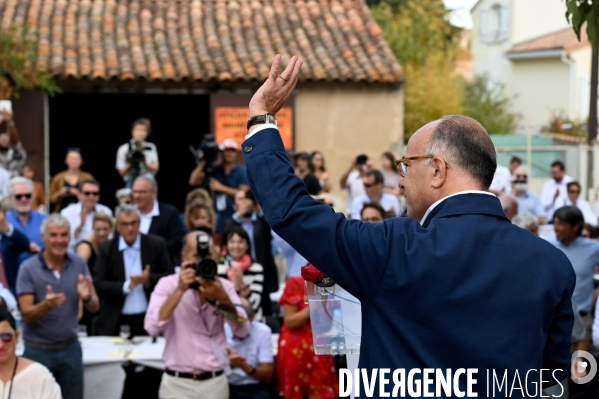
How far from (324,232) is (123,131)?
18.3 meters

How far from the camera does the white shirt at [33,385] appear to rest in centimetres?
566

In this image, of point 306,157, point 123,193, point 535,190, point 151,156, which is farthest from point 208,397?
point 535,190

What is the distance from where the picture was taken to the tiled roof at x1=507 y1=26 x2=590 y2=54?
31431 mm

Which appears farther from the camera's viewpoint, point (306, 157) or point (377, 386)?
point (306, 157)

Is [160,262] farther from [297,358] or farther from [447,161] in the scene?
[447,161]

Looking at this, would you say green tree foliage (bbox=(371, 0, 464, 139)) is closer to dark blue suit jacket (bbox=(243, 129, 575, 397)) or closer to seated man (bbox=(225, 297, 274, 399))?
seated man (bbox=(225, 297, 274, 399))

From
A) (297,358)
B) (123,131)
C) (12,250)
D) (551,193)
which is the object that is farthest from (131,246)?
(123,131)

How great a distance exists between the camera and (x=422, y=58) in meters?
27.0

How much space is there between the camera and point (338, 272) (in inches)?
99.1

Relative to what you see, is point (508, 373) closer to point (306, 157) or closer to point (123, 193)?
point (123, 193)

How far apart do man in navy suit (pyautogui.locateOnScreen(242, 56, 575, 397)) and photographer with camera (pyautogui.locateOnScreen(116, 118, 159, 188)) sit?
7.92m

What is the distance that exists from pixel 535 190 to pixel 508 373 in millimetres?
18759

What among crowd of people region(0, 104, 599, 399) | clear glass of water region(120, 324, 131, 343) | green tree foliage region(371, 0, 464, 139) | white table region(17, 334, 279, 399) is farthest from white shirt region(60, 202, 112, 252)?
green tree foliage region(371, 0, 464, 139)

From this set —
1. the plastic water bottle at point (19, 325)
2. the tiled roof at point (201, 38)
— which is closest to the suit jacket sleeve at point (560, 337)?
the plastic water bottle at point (19, 325)
